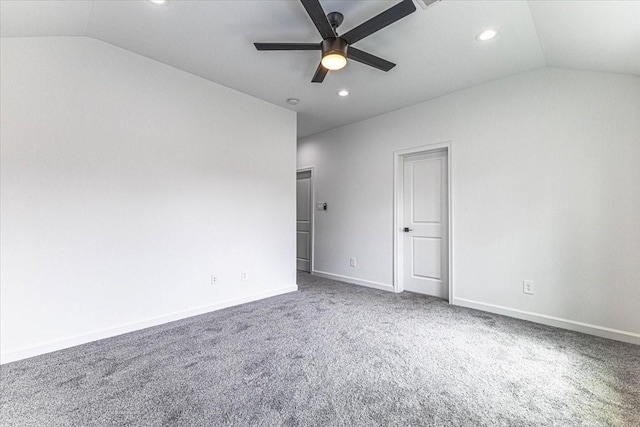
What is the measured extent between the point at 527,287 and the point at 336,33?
122 inches

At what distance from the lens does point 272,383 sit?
1.86 m

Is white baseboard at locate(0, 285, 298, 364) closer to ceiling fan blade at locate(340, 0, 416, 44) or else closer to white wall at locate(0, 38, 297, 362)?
white wall at locate(0, 38, 297, 362)

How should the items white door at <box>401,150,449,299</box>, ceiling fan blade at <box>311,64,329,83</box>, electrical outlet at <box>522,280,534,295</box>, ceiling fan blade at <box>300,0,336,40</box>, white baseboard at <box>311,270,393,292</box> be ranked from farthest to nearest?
white baseboard at <box>311,270,393,292</box>, white door at <box>401,150,449,299</box>, electrical outlet at <box>522,280,534,295</box>, ceiling fan blade at <box>311,64,329,83</box>, ceiling fan blade at <box>300,0,336,40</box>

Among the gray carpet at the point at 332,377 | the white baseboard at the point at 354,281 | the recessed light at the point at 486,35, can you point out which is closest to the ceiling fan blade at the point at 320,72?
the recessed light at the point at 486,35

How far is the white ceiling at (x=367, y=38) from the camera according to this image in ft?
6.66

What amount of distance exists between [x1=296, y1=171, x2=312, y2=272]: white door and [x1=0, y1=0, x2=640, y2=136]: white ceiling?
8.00 ft

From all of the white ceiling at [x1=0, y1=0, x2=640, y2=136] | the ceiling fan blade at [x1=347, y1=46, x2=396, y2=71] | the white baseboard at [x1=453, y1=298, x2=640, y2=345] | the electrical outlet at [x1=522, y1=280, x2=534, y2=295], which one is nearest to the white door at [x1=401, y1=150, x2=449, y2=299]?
the white baseboard at [x1=453, y1=298, x2=640, y2=345]

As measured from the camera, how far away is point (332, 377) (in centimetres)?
192

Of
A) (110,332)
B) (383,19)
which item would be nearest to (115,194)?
(110,332)

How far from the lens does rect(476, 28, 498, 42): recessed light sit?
2330 mm

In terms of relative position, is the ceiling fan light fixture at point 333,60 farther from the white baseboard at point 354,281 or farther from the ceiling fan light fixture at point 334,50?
the white baseboard at point 354,281

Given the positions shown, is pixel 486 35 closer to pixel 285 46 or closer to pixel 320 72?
pixel 320 72

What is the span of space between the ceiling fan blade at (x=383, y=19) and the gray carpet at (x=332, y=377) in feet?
7.85

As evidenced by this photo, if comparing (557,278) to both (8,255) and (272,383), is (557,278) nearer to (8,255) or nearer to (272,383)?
(272,383)
